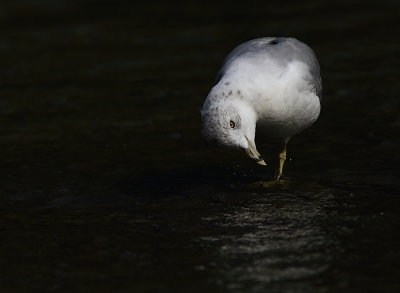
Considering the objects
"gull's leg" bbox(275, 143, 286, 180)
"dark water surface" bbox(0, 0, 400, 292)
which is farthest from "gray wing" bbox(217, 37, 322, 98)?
"dark water surface" bbox(0, 0, 400, 292)

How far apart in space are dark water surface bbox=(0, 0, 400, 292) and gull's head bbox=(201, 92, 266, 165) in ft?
2.38

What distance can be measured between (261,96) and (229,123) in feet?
1.67

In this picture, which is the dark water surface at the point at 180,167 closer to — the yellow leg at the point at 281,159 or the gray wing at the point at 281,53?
the yellow leg at the point at 281,159

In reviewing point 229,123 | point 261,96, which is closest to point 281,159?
point 261,96

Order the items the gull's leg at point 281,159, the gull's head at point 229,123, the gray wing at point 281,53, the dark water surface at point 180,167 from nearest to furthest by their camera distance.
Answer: the dark water surface at point 180,167, the gull's head at point 229,123, the gray wing at point 281,53, the gull's leg at point 281,159

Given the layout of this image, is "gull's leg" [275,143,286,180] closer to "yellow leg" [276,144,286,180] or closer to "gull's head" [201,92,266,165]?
"yellow leg" [276,144,286,180]

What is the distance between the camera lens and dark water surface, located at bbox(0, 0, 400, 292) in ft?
20.1

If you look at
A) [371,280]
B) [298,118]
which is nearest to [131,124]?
[298,118]

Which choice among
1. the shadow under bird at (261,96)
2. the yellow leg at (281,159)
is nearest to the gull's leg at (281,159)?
the yellow leg at (281,159)

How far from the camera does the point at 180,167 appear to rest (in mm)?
9141

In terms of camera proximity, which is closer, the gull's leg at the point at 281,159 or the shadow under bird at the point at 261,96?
the shadow under bird at the point at 261,96

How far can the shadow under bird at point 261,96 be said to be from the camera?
6867 millimetres

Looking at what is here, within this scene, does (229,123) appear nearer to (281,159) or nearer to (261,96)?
(261,96)

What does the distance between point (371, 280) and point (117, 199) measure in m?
3.15
